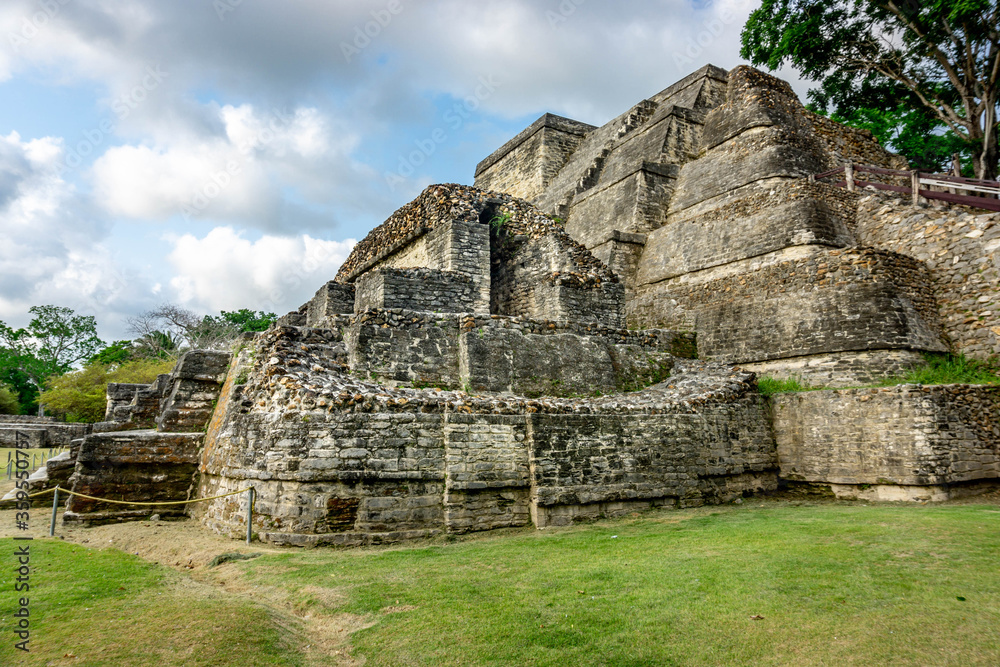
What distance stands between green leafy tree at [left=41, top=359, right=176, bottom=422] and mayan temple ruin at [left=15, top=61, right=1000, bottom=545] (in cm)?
1754

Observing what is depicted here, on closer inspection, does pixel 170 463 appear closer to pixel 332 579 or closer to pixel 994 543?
pixel 332 579

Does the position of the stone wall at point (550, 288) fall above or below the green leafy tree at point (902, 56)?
below

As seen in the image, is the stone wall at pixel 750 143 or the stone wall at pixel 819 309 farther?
the stone wall at pixel 750 143

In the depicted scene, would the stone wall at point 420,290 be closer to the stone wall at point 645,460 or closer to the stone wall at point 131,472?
the stone wall at point 131,472

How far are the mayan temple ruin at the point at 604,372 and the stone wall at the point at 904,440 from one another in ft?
0.11

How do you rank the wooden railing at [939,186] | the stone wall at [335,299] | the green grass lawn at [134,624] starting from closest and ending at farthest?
the green grass lawn at [134,624], the wooden railing at [939,186], the stone wall at [335,299]

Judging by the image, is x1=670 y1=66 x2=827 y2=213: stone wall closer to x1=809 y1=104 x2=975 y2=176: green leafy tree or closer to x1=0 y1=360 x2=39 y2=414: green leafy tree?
x1=809 y1=104 x2=975 y2=176: green leafy tree

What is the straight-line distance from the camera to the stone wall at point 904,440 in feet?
28.0

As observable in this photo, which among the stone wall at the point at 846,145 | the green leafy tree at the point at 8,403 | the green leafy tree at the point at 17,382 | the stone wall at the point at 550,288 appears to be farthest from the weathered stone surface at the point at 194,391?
the green leafy tree at the point at 17,382

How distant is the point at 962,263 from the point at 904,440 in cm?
450

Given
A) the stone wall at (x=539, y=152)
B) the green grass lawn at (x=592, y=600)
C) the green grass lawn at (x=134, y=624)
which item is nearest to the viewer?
the green grass lawn at (x=134, y=624)

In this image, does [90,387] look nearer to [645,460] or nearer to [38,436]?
[38,436]

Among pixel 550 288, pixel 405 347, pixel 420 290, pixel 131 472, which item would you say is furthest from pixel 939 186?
pixel 131 472

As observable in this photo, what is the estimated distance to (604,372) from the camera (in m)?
10.4
